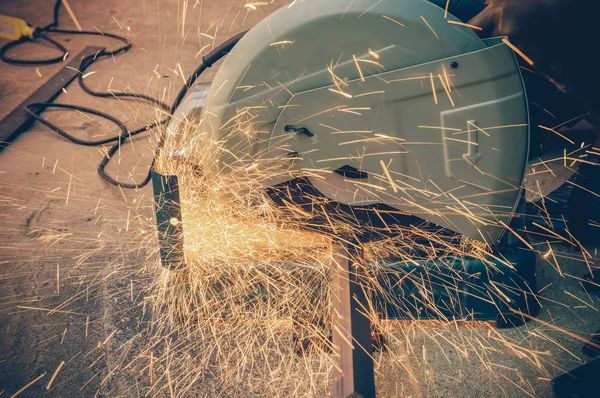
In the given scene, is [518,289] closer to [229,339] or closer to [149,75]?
[229,339]

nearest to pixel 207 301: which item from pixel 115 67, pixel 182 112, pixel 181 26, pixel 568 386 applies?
pixel 182 112

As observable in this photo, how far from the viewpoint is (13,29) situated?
320 centimetres

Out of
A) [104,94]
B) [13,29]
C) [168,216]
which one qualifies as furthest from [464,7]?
[13,29]

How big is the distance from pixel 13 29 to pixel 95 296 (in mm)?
2588

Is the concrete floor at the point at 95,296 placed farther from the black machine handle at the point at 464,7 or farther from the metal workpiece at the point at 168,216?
the black machine handle at the point at 464,7

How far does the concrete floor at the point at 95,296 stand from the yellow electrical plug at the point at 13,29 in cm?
71

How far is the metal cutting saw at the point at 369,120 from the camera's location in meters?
1.14

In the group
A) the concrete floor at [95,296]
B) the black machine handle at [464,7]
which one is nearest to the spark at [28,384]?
the concrete floor at [95,296]

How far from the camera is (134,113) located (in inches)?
106

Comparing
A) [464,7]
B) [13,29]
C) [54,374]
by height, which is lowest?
[54,374]

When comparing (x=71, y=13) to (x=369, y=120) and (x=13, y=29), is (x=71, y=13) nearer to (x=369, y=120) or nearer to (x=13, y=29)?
(x=13, y=29)

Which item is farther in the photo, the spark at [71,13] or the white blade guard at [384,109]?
the spark at [71,13]

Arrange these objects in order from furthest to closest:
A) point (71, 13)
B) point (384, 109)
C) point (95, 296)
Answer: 1. point (71, 13)
2. point (95, 296)
3. point (384, 109)

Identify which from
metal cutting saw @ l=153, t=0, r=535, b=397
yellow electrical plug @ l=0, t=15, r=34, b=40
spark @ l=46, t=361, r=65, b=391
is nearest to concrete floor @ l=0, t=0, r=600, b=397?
spark @ l=46, t=361, r=65, b=391
